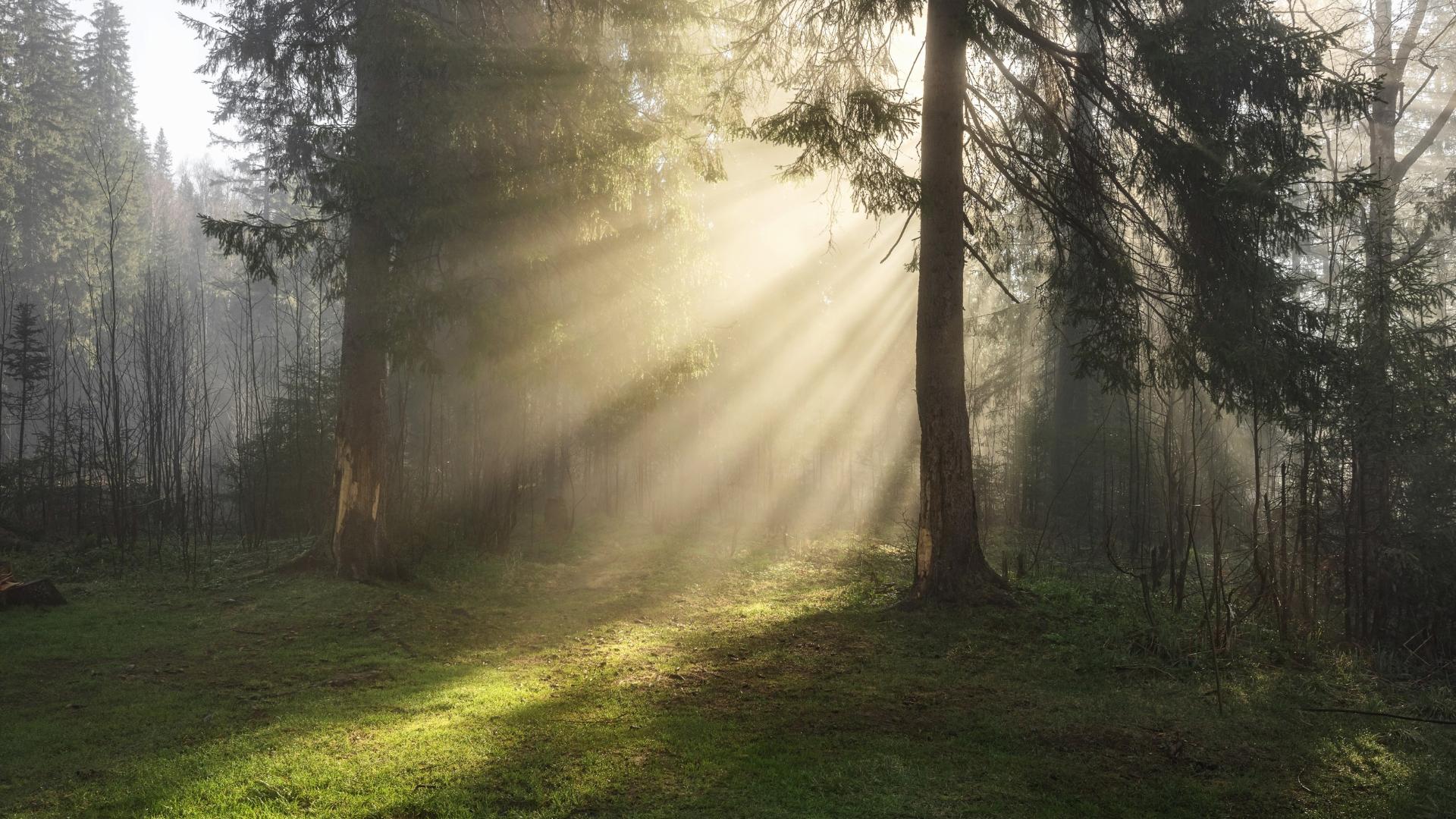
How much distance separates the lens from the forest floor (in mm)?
3756

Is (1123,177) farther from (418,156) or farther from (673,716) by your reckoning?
(418,156)

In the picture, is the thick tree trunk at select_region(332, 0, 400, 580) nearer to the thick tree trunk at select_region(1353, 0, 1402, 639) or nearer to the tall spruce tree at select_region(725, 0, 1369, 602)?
the tall spruce tree at select_region(725, 0, 1369, 602)

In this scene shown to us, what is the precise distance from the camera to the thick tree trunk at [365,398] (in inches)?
360

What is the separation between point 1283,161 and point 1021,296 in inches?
541

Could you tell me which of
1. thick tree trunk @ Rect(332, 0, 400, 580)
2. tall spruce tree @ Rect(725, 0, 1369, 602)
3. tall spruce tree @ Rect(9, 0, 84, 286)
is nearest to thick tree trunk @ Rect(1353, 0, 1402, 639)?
tall spruce tree @ Rect(725, 0, 1369, 602)

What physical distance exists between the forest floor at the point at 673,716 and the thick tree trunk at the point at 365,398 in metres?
0.90

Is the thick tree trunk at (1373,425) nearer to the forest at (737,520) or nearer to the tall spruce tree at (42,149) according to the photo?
the forest at (737,520)

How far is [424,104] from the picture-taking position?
905cm

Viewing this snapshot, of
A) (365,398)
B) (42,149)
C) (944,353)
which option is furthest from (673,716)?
(42,149)

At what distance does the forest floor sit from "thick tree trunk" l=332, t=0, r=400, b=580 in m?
0.90

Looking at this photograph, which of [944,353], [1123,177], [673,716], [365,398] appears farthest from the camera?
[365,398]

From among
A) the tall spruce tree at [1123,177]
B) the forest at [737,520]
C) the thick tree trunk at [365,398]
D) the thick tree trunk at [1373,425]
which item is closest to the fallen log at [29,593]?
the forest at [737,520]

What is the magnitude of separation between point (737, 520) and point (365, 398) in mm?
7558

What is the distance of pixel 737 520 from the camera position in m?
15.2
